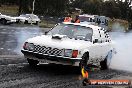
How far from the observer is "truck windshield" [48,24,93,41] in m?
12.7

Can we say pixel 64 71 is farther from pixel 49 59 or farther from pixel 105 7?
pixel 105 7

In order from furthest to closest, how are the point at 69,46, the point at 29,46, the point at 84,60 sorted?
the point at 84,60, the point at 29,46, the point at 69,46

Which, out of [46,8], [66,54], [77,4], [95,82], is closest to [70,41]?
[66,54]

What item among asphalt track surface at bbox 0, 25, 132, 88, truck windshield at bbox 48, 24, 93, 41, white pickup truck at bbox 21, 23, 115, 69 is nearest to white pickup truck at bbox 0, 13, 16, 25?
asphalt track surface at bbox 0, 25, 132, 88

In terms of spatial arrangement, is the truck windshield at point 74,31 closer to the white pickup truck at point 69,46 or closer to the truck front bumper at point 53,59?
the white pickup truck at point 69,46

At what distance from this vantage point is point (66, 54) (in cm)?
1130

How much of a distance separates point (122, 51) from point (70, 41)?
28.7 feet

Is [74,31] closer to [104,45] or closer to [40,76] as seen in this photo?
[104,45]

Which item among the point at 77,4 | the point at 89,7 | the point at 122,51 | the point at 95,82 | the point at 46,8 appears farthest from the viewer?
the point at 77,4

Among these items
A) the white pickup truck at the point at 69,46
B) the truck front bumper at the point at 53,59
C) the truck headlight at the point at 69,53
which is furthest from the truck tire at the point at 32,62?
the truck headlight at the point at 69,53

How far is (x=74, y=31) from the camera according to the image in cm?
1285

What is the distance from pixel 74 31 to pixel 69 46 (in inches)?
60.2

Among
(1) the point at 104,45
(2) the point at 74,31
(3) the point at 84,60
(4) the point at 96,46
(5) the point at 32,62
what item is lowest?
(5) the point at 32,62

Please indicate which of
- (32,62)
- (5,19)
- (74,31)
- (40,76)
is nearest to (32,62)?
(32,62)
